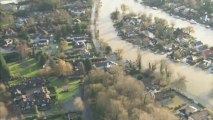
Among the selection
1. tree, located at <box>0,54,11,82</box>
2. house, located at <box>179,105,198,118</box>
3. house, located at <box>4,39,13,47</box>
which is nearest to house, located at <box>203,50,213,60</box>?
house, located at <box>179,105,198,118</box>

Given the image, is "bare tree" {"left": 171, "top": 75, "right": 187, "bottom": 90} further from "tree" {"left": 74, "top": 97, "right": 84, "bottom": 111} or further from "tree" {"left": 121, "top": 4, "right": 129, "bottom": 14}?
"tree" {"left": 121, "top": 4, "right": 129, "bottom": 14}

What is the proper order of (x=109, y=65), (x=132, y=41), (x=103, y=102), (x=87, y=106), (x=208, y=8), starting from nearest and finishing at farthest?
(x=103, y=102) < (x=87, y=106) < (x=109, y=65) < (x=132, y=41) < (x=208, y=8)

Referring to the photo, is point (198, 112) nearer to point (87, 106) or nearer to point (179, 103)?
point (179, 103)

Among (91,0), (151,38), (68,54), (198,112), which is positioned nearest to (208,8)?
(151,38)

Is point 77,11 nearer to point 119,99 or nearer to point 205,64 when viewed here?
point 205,64

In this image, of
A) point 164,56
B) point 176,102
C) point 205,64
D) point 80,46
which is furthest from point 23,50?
point 205,64

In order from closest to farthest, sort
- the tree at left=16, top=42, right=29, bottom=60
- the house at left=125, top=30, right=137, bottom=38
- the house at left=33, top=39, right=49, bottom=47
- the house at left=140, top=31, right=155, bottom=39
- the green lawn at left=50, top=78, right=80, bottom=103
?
1. the green lawn at left=50, top=78, right=80, bottom=103
2. the tree at left=16, top=42, right=29, bottom=60
3. the house at left=33, top=39, right=49, bottom=47
4. the house at left=140, top=31, right=155, bottom=39
5. the house at left=125, top=30, right=137, bottom=38
